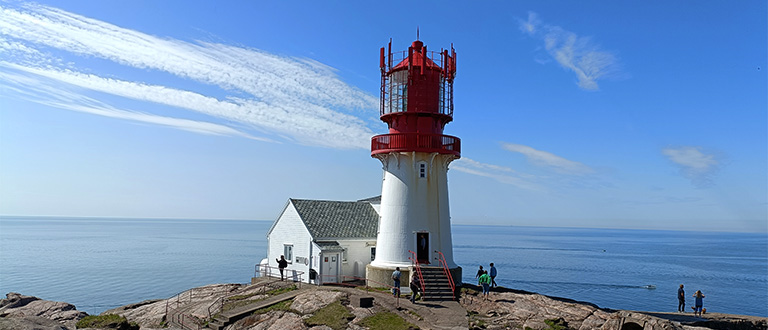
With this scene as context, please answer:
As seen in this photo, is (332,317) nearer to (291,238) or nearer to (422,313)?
(422,313)

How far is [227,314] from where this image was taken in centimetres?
2177

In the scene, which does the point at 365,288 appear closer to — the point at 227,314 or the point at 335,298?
the point at 335,298

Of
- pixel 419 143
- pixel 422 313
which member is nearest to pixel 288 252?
pixel 419 143

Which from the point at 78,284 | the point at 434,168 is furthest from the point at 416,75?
the point at 78,284

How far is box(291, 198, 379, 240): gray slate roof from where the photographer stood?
28484mm

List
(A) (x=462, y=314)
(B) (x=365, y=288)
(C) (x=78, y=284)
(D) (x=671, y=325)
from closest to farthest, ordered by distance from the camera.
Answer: (D) (x=671, y=325) < (A) (x=462, y=314) < (B) (x=365, y=288) < (C) (x=78, y=284)

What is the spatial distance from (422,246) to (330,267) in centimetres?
527

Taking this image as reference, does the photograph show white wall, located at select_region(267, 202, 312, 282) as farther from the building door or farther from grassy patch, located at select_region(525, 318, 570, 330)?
grassy patch, located at select_region(525, 318, 570, 330)

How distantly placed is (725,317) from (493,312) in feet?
45.2

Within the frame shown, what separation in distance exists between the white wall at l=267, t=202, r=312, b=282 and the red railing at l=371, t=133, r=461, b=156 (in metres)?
6.52

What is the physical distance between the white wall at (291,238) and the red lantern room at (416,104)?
602 cm

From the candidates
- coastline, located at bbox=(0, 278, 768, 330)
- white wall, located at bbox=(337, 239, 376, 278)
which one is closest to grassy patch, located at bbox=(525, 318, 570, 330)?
coastline, located at bbox=(0, 278, 768, 330)

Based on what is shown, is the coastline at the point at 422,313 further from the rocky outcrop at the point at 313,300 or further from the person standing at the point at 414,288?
the person standing at the point at 414,288

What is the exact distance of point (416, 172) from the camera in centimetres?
2562
